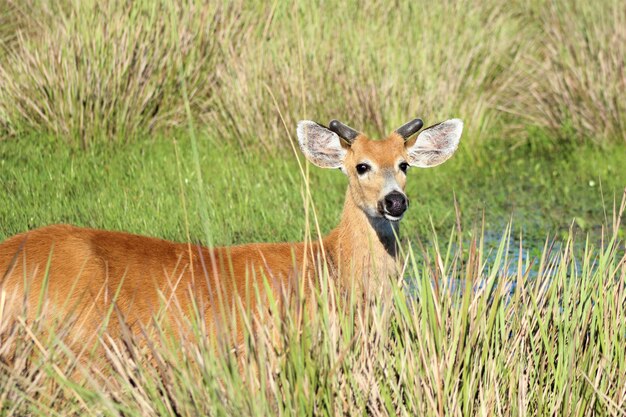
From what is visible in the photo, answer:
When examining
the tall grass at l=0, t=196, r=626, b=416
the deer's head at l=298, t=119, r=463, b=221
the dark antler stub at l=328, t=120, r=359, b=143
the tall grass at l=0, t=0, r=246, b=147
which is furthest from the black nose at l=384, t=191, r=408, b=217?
the tall grass at l=0, t=0, r=246, b=147

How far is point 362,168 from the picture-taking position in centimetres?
684

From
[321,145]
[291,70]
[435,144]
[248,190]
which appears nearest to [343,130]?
[321,145]

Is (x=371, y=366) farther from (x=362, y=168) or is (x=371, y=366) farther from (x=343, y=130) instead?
(x=343, y=130)

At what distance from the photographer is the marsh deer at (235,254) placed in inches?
221

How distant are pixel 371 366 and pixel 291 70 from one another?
28.0 feet

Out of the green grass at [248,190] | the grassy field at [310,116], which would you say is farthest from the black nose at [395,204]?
the green grass at [248,190]

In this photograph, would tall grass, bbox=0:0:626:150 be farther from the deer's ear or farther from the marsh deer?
the marsh deer

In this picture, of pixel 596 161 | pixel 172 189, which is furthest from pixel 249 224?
pixel 596 161

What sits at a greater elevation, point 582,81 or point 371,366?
point 582,81

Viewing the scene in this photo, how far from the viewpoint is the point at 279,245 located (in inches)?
256

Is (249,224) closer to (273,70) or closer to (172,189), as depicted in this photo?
(172,189)

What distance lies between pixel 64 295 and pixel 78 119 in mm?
6416

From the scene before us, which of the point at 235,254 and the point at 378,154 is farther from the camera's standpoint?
the point at 378,154

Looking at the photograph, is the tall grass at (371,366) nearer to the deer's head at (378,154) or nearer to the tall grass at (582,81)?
the deer's head at (378,154)
